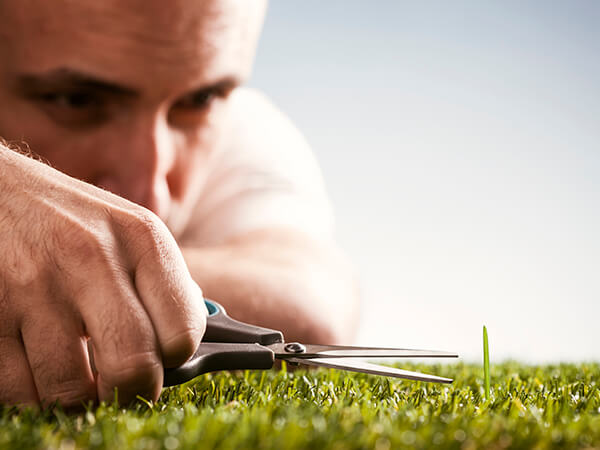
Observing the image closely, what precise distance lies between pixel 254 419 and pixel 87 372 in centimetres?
23

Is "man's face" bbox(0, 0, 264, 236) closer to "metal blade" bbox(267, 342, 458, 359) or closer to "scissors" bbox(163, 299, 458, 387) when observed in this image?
"scissors" bbox(163, 299, 458, 387)

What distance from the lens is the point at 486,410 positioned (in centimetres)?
85

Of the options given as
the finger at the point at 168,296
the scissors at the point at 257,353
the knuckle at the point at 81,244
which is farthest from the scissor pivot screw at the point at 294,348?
the knuckle at the point at 81,244

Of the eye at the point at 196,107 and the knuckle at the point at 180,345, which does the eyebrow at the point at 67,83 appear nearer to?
the eye at the point at 196,107

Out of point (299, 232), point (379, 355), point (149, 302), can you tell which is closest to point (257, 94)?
point (299, 232)

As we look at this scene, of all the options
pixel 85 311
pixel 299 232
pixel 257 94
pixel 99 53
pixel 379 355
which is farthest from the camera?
pixel 257 94

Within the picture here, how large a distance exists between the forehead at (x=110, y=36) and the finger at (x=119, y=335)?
1421 mm

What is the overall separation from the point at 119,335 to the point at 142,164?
59.1 inches

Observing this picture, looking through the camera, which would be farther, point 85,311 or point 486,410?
point 486,410

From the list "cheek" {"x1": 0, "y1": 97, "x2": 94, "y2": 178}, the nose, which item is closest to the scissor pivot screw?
the nose

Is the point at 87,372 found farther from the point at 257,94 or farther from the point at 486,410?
the point at 257,94

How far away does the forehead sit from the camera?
192 cm

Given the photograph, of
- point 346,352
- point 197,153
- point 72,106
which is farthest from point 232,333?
point 197,153

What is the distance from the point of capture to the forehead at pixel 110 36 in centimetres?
192
